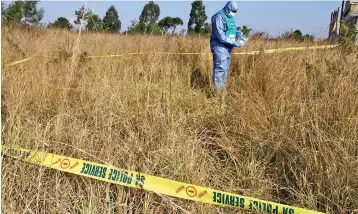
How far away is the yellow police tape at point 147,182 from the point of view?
1.90 metres

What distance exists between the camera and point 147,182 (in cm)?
204

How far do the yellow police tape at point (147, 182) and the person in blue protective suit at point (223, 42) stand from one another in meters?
2.72

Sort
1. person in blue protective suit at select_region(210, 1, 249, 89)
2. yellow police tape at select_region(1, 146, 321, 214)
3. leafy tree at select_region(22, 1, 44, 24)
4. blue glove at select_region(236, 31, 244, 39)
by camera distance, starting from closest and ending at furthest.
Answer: yellow police tape at select_region(1, 146, 321, 214)
person in blue protective suit at select_region(210, 1, 249, 89)
blue glove at select_region(236, 31, 244, 39)
leafy tree at select_region(22, 1, 44, 24)

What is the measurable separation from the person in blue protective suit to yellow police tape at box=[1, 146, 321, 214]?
272 cm

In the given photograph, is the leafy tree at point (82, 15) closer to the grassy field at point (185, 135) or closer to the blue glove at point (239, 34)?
the grassy field at point (185, 135)

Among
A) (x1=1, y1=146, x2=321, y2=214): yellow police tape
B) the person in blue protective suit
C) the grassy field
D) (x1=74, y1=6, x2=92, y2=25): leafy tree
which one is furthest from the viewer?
the person in blue protective suit

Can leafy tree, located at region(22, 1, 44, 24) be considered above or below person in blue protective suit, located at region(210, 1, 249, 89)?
above

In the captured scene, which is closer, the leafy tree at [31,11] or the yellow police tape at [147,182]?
the yellow police tape at [147,182]

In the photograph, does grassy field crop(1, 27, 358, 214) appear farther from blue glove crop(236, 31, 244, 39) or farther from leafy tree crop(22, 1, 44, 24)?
leafy tree crop(22, 1, 44, 24)

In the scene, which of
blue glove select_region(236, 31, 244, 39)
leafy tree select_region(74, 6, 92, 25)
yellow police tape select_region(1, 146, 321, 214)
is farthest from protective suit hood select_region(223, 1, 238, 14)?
yellow police tape select_region(1, 146, 321, 214)

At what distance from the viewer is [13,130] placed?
2.45 metres

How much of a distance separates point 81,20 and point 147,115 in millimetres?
1109

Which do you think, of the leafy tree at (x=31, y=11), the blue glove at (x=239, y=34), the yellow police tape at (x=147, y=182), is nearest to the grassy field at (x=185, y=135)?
the yellow police tape at (x=147, y=182)

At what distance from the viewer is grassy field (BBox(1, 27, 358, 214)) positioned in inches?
80.0
